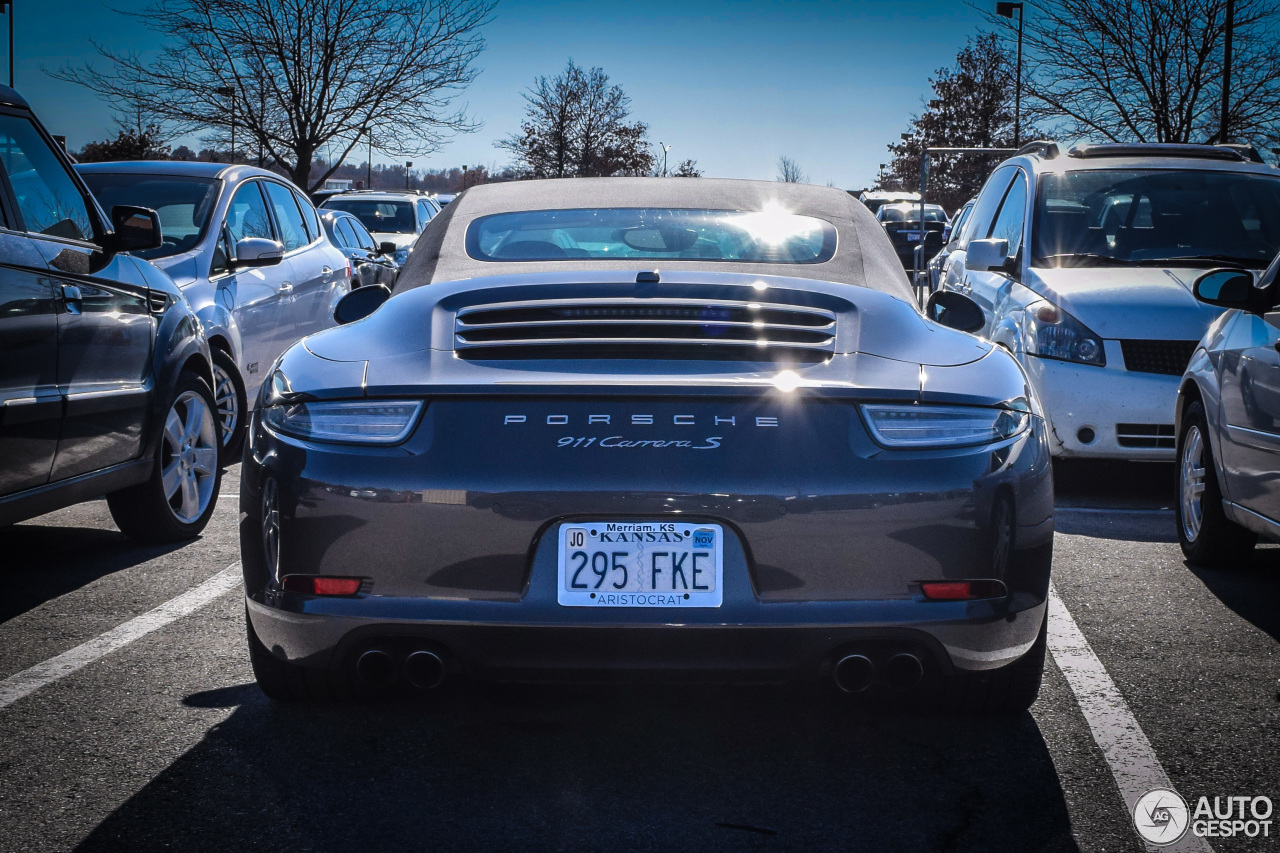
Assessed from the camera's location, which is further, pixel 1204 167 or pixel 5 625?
pixel 1204 167

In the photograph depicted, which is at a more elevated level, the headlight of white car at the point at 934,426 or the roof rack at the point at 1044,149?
the roof rack at the point at 1044,149

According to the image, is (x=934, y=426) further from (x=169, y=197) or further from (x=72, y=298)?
(x=169, y=197)

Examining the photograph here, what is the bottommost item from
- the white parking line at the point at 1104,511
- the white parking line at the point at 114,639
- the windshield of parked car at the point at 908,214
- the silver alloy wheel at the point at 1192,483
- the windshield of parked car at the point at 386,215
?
the white parking line at the point at 1104,511

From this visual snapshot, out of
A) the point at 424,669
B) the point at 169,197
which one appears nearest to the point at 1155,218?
the point at 169,197

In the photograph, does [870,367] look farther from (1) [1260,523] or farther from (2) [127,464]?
(2) [127,464]

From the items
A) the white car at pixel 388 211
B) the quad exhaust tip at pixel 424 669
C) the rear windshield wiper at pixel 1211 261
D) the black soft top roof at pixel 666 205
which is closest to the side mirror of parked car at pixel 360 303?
the black soft top roof at pixel 666 205

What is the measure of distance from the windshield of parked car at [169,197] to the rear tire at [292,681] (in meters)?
5.11

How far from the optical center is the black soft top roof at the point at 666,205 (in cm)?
383

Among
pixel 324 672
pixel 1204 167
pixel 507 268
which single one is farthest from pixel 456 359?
pixel 1204 167

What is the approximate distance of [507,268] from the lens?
12.6ft

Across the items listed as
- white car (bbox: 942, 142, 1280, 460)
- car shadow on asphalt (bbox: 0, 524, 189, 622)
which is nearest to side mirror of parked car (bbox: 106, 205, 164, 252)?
car shadow on asphalt (bbox: 0, 524, 189, 622)

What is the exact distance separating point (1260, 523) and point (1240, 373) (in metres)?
0.62

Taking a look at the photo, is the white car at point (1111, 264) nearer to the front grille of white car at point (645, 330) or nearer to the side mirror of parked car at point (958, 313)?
the side mirror of parked car at point (958, 313)

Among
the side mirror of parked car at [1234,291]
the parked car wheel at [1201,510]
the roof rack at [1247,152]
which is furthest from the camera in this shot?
the roof rack at [1247,152]
